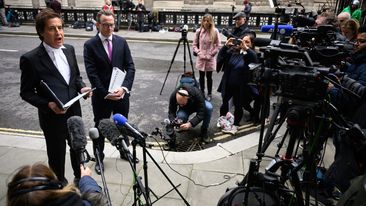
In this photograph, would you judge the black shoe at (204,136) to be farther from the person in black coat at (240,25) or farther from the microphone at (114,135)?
the microphone at (114,135)

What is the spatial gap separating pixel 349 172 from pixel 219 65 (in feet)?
12.0

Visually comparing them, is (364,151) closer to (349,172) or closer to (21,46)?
(349,172)

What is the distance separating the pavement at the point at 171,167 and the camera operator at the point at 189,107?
49 centimetres

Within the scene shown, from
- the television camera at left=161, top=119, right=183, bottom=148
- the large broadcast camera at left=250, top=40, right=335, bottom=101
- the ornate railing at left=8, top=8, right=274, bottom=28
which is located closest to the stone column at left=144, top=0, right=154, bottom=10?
the ornate railing at left=8, top=8, right=274, bottom=28

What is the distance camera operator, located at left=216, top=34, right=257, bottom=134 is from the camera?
5.02 meters

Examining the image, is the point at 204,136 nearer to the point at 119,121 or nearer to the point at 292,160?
the point at 292,160

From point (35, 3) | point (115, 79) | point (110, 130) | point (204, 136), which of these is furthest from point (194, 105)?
point (35, 3)

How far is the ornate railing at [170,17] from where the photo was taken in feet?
56.9

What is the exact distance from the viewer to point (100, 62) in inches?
147

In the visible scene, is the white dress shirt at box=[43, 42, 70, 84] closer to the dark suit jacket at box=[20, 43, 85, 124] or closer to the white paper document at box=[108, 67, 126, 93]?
the dark suit jacket at box=[20, 43, 85, 124]

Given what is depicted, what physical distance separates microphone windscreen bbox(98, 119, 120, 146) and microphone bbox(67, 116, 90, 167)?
0.49 feet

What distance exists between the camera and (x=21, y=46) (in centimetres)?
→ 1266

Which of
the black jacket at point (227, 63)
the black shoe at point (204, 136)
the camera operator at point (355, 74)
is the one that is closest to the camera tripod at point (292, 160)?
the camera operator at point (355, 74)

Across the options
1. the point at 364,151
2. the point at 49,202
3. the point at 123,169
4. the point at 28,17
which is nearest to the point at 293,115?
the point at 364,151
